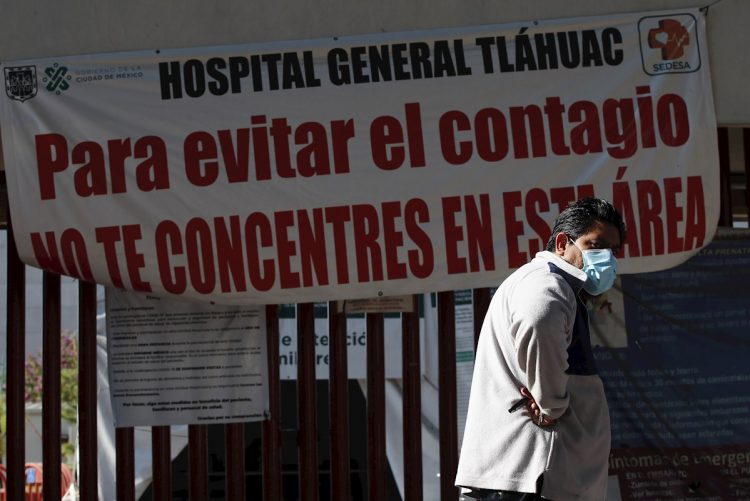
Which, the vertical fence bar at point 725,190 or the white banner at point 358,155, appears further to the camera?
the vertical fence bar at point 725,190

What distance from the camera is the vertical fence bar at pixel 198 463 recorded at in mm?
4844

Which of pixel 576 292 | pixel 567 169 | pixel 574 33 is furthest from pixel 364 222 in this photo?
pixel 576 292

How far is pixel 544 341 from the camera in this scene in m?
3.01

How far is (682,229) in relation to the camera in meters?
4.68

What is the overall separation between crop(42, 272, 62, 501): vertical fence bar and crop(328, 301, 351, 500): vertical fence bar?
1.26m

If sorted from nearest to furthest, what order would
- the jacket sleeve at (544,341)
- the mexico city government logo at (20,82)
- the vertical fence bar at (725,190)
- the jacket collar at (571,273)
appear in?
the jacket sleeve at (544,341), the jacket collar at (571,273), the mexico city government logo at (20,82), the vertical fence bar at (725,190)

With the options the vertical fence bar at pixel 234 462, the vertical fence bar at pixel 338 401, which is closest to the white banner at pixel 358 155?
the vertical fence bar at pixel 338 401

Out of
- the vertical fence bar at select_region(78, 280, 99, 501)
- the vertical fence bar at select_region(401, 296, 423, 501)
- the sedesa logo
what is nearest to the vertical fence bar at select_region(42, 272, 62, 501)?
the vertical fence bar at select_region(78, 280, 99, 501)

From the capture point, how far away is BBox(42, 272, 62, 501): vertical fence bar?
4867mm

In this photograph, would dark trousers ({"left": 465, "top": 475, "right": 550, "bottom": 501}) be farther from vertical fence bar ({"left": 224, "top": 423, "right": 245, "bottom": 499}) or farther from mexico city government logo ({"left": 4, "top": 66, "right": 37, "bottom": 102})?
mexico city government logo ({"left": 4, "top": 66, "right": 37, "bottom": 102})

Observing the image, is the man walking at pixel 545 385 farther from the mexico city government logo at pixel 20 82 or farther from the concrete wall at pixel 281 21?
the mexico city government logo at pixel 20 82

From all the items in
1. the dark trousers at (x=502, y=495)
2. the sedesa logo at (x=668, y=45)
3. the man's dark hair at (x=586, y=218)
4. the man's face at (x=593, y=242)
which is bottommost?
the dark trousers at (x=502, y=495)

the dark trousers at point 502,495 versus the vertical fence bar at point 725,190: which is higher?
the vertical fence bar at point 725,190

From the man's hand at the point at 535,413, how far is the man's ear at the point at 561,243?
0.50 m
